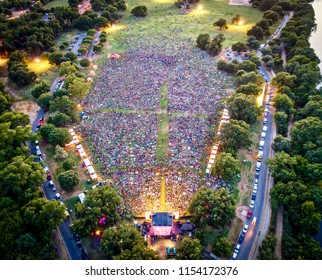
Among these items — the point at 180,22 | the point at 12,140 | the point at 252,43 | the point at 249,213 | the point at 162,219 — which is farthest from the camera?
the point at 180,22

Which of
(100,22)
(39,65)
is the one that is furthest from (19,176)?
(100,22)

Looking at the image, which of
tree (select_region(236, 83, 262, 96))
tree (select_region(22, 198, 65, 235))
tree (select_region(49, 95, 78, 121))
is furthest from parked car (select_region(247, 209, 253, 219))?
tree (select_region(49, 95, 78, 121))

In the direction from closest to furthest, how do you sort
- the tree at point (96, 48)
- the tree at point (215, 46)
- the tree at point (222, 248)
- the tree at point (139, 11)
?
the tree at point (222, 248) → the tree at point (215, 46) → the tree at point (96, 48) → the tree at point (139, 11)

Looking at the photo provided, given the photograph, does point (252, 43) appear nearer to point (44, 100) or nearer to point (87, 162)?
point (44, 100)

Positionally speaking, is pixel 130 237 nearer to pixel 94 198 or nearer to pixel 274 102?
pixel 94 198

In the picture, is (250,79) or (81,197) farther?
(250,79)

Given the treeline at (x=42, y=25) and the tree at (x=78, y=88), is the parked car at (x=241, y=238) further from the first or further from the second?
the treeline at (x=42, y=25)

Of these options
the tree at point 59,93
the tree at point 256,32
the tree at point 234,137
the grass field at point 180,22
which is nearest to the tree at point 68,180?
the tree at point 59,93
